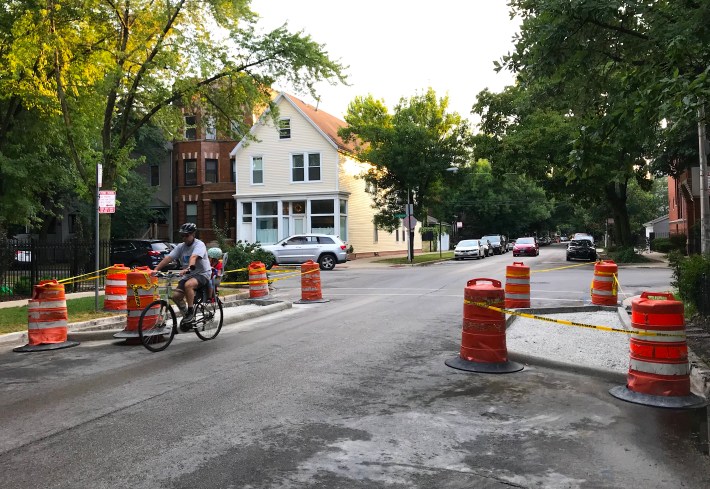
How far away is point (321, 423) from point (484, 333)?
2890mm

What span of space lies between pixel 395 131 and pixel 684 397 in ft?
103

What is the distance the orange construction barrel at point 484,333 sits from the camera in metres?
6.94

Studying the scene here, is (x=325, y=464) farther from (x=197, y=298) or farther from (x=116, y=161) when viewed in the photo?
(x=116, y=161)

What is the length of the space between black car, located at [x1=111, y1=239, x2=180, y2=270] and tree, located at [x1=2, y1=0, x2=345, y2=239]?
26.3 feet

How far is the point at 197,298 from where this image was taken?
30.5 ft

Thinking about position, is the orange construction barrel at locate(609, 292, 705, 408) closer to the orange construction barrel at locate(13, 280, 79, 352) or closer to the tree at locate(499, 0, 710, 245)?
the tree at locate(499, 0, 710, 245)

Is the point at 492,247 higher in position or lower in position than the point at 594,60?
lower

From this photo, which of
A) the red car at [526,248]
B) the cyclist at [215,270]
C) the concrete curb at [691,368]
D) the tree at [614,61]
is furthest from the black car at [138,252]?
the red car at [526,248]

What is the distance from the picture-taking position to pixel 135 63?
1611 cm

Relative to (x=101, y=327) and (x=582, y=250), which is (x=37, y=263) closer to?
Answer: (x=101, y=327)

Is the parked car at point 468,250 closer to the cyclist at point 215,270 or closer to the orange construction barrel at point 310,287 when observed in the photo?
the orange construction barrel at point 310,287

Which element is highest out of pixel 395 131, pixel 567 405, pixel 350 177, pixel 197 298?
pixel 395 131

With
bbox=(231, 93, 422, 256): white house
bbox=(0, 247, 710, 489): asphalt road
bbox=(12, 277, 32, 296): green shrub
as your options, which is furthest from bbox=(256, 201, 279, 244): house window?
bbox=(0, 247, 710, 489): asphalt road

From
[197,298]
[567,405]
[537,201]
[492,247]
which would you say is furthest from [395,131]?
[537,201]
